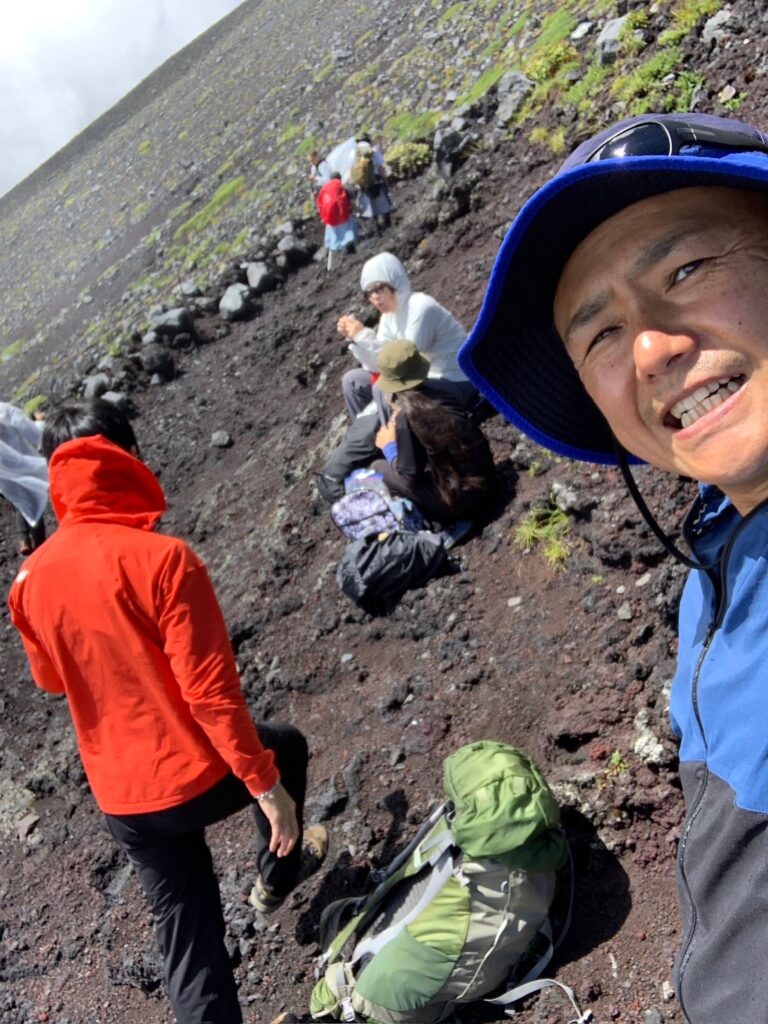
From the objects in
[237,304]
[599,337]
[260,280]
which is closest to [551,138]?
[260,280]

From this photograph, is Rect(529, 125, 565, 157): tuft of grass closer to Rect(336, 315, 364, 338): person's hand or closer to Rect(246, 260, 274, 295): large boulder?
Rect(336, 315, 364, 338): person's hand

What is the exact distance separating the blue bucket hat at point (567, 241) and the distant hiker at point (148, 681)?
161 centimetres

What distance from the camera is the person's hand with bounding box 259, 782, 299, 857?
353cm

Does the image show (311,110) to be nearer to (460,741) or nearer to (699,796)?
(460,741)

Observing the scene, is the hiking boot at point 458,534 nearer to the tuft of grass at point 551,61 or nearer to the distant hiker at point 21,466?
the distant hiker at point 21,466

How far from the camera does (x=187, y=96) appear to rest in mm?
45469

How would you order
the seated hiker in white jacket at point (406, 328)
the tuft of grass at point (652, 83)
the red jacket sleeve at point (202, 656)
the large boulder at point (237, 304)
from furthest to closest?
the large boulder at point (237, 304) → the tuft of grass at point (652, 83) → the seated hiker in white jacket at point (406, 328) → the red jacket sleeve at point (202, 656)

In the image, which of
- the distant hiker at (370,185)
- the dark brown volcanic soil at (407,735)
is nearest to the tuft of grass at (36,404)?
the distant hiker at (370,185)

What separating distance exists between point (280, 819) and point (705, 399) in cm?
280

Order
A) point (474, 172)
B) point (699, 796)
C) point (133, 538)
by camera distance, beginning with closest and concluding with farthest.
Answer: point (699, 796) → point (133, 538) → point (474, 172)

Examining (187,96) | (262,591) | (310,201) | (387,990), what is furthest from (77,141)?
(387,990)

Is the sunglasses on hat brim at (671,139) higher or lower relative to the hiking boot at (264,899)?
higher

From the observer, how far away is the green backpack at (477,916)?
3.36 m

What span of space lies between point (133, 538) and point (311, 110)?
85.8 ft
